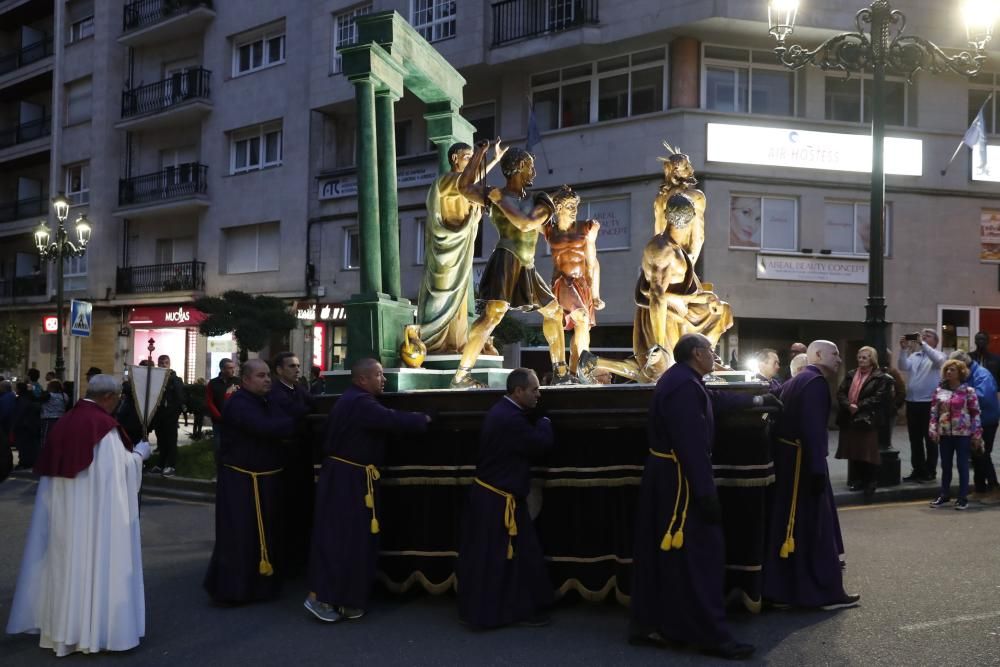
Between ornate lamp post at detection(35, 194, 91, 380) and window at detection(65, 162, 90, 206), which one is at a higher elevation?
window at detection(65, 162, 90, 206)

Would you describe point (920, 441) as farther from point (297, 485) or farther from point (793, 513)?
point (297, 485)

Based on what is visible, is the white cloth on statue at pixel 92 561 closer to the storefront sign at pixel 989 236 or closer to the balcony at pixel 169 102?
the storefront sign at pixel 989 236

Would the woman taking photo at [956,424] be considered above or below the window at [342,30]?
below

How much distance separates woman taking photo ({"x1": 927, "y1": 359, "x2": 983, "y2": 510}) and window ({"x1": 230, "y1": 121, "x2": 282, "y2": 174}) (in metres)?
23.2

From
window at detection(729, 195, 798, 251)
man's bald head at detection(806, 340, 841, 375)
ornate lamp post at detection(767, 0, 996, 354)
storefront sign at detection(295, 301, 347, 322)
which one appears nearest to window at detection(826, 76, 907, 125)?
window at detection(729, 195, 798, 251)

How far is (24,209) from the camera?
40781 mm

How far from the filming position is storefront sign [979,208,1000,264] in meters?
23.2

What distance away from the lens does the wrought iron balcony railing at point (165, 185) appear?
31828mm

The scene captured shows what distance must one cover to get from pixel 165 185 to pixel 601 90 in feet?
56.7

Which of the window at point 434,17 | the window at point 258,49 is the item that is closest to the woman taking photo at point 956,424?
the window at point 434,17

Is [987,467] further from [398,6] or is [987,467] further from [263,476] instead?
[398,6]

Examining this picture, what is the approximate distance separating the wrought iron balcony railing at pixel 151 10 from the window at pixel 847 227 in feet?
70.8

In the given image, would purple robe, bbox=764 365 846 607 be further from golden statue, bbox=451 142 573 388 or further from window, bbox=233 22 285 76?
window, bbox=233 22 285 76

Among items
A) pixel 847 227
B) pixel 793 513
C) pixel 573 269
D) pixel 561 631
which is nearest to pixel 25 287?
pixel 847 227
